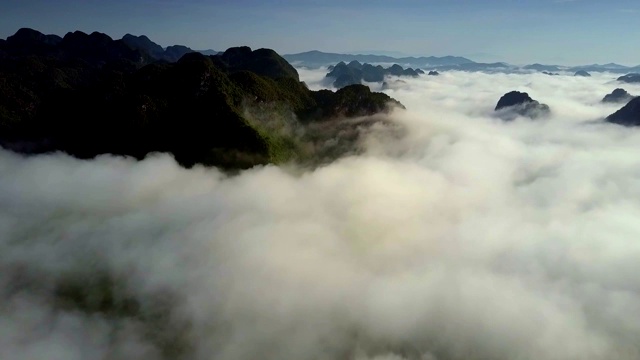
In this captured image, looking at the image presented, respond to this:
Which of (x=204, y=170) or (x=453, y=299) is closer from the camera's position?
(x=453, y=299)

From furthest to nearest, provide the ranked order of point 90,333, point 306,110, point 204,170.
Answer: point 306,110 < point 204,170 < point 90,333

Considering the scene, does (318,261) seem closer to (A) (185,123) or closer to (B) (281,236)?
(B) (281,236)

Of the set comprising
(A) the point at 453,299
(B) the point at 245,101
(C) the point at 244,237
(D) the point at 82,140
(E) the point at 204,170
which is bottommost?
→ (A) the point at 453,299

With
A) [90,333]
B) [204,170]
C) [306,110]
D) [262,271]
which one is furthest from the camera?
[306,110]

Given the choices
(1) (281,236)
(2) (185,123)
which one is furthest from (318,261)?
(2) (185,123)

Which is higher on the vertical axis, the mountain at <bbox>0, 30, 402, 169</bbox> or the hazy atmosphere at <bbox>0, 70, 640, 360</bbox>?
the mountain at <bbox>0, 30, 402, 169</bbox>

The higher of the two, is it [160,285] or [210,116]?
[210,116]

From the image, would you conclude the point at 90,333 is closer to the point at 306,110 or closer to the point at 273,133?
the point at 273,133

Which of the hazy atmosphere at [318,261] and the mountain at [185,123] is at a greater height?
the mountain at [185,123]

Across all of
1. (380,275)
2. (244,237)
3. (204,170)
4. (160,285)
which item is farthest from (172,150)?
(380,275)

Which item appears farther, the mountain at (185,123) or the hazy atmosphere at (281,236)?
the mountain at (185,123)

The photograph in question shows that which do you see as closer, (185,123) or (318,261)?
(318,261)
